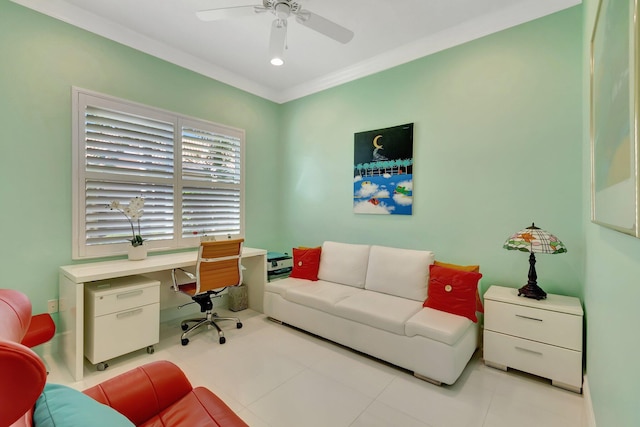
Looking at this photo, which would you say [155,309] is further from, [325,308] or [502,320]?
[502,320]

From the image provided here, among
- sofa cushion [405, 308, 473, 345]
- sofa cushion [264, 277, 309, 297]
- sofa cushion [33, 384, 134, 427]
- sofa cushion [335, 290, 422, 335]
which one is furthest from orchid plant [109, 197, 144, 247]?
sofa cushion [405, 308, 473, 345]

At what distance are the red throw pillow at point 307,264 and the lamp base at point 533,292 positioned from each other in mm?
2030

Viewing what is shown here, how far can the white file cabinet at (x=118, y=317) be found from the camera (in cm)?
225

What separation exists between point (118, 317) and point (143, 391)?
53.8 inches

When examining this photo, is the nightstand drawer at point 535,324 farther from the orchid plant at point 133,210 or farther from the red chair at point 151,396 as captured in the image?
the orchid plant at point 133,210

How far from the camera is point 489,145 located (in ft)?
8.82

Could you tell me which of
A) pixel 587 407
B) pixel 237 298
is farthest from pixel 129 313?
pixel 587 407

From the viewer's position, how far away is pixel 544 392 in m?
2.03

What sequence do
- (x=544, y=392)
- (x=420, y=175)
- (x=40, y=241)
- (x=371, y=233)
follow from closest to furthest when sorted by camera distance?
(x=544, y=392) < (x=40, y=241) < (x=420, y=175) < (x=371, y=233)

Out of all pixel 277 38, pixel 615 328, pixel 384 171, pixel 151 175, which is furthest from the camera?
pixel 384 171

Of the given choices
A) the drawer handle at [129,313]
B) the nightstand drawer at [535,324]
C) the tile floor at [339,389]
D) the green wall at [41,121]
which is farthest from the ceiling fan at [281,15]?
the tile floor at [339,389]

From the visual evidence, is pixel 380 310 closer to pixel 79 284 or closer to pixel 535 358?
pixel 535 358

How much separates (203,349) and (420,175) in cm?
280

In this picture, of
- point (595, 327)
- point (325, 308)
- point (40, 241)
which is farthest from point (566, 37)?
point (40, 241)
